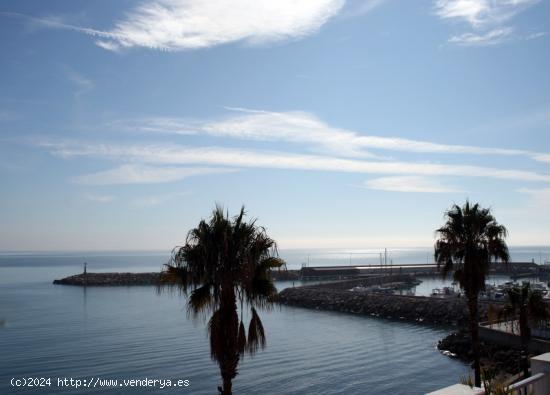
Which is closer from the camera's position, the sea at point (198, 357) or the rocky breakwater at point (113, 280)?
the sea at point (198, 357)

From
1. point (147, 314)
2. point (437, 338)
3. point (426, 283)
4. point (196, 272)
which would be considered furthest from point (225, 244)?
point (426, 283)

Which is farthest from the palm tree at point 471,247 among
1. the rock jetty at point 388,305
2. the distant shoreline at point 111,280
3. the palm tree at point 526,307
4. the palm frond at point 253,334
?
the distant shoreline at point 111,280

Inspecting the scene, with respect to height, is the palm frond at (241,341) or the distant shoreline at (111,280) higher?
the palm frond at (241,341)

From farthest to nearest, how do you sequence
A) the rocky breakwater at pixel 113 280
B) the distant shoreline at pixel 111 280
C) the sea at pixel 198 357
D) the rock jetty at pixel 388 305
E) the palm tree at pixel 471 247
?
Result: the rocky breakwater at pixel 113 280 < the distant shoreline at pixel 111 280 < the rock jetty at pixel 388 305 < the sea at pixel 198 357 < the palm tree at pixel 471 247

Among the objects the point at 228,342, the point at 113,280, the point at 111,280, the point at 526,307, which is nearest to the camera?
the point at 228,342

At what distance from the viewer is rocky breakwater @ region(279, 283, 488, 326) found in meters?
57.2

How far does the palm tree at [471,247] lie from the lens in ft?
62.6

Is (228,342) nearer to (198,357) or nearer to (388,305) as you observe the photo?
(198,357)

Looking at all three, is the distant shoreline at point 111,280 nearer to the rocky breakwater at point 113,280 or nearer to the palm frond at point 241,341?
the rocky breakwater at point 113,280

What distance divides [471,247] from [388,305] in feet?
162

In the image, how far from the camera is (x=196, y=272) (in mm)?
11445

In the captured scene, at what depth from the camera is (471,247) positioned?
63.3 ft

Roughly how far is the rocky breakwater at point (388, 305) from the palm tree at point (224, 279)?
46881 mm

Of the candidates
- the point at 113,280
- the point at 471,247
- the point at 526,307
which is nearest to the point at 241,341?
the point at 471,247
